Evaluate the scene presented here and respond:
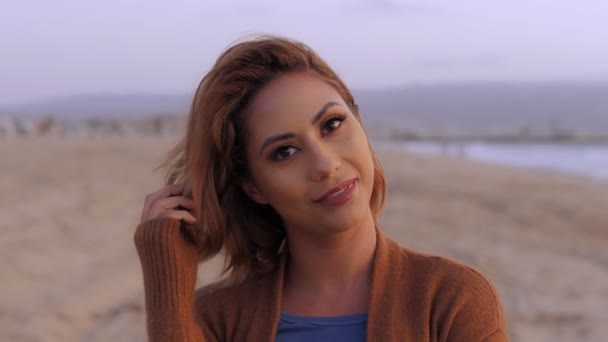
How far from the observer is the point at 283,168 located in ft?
6.75

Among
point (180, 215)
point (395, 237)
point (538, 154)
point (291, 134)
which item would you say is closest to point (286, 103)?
point (291, 134)

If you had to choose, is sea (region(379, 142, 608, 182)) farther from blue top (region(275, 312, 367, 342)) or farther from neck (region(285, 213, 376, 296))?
blue top (region(275, 312, 367, 342))

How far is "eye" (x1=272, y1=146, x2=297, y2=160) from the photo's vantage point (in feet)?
6.70

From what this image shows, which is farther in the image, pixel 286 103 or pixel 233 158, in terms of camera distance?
pixel 233 158

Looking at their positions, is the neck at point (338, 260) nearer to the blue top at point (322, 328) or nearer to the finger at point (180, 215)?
the blue top at point (322, 328)

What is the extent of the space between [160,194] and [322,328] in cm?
57

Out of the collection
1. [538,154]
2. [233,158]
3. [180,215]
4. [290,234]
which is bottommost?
[538,154]

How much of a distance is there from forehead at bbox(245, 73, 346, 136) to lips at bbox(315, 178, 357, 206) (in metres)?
0.18

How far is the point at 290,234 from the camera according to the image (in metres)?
2.22

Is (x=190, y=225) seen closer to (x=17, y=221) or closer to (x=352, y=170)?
(x=352, y=170)

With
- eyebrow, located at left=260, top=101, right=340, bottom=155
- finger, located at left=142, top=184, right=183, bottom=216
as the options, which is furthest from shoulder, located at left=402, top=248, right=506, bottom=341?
finger, located at left=142, top=184, right=183, bottom=216

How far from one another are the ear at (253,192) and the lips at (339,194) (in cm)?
26

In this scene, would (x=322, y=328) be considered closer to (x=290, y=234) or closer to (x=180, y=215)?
(x=290, y=234)

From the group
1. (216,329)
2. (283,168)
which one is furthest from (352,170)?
(216,329)
